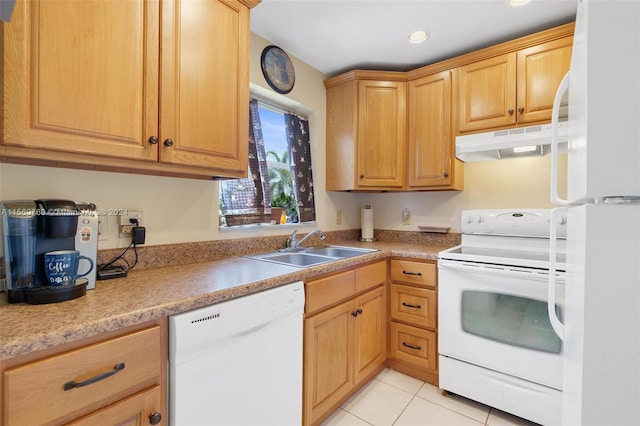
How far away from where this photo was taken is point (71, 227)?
103cm

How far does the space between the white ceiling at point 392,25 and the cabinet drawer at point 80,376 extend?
1.88m

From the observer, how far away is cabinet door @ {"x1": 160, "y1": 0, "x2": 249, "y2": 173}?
49.3 inches

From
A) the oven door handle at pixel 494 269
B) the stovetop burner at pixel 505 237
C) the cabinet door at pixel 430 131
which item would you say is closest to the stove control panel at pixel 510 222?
the stovetop burner at pixel 505 237

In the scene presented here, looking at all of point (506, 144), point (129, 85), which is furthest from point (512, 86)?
point (129, 85)

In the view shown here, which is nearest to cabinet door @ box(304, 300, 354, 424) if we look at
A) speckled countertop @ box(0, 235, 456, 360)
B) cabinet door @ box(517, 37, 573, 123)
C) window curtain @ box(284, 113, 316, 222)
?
speckled countertop @ box(0, 235, 456, 360)

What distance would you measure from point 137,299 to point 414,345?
6.00 feet

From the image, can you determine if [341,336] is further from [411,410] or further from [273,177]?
[273,177]

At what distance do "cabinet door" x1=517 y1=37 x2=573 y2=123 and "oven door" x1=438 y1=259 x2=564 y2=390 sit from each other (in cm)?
107

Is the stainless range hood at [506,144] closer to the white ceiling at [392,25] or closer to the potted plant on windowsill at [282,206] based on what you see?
the white ceiling at [392,25]

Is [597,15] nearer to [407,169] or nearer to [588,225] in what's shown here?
[588,225]

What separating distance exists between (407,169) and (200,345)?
6.72 ft

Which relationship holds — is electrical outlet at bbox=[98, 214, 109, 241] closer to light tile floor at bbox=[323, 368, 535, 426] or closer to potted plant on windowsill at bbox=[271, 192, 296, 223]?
potted plant on windowsill at bbox=[271, 192, 296, 223]

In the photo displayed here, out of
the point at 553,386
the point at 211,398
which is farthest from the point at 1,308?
the point at 553,386

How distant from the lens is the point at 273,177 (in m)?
2.41
